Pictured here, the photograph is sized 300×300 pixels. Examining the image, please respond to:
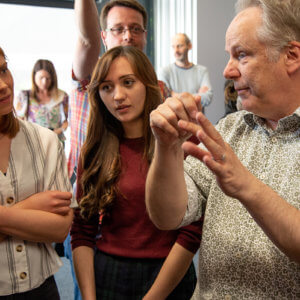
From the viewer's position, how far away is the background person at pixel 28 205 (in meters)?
1.12

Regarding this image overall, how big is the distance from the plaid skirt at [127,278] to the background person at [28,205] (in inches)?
6.9

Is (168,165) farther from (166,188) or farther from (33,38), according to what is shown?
(33,38)

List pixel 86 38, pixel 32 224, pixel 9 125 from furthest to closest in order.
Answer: pixel 86 38
pixel 9 125
pixel 32 224

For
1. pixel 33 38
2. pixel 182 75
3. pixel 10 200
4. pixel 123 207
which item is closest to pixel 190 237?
pixel 123 207

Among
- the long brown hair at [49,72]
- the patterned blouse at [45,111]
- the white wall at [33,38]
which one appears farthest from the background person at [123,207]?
the white wall at [33,38]

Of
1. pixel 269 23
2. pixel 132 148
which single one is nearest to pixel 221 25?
pixel 132 148

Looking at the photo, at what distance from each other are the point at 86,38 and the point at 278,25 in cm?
94

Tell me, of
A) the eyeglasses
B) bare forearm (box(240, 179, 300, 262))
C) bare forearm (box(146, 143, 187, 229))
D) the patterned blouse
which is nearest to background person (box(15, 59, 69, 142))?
the patterned blouse

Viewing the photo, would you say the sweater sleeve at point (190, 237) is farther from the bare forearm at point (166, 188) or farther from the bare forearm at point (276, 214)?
the bare forearm at point (276, 214)

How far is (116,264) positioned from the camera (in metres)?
1.32

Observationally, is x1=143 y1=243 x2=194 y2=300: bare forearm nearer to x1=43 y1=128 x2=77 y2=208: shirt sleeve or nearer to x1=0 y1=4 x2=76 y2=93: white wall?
x1=43 y1=128 x2=77 y2=208: shirt sleeve

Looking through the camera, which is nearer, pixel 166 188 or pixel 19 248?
pixel 166 188

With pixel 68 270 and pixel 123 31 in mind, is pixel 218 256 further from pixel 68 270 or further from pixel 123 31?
pixel 68 270

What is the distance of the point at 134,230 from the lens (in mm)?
1326
